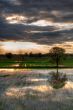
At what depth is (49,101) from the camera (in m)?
20.7

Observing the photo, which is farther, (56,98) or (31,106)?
(56,98)

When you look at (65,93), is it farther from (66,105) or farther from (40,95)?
(66,105)

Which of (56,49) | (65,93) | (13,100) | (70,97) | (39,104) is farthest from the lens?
(56,49)

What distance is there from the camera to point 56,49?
5931 centimetres

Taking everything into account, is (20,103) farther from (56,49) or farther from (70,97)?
(56,49)

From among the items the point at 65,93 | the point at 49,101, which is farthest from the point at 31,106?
the point at 65,93

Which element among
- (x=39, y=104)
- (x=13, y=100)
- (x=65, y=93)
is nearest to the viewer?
(x=39, y=104)

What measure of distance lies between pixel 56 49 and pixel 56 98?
37415 mm

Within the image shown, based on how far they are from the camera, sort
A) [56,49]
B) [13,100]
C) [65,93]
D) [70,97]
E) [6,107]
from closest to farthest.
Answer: [6,107] → [13,100] → [70,97] → [65,93] → [56,49]

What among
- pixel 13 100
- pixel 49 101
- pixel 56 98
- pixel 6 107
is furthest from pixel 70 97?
pixel 6 107

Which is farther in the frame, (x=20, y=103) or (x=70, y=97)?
(x=70, y=97)

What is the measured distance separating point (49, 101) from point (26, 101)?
1364 mm

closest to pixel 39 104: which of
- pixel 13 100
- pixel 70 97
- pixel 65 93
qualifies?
pixel 13 100

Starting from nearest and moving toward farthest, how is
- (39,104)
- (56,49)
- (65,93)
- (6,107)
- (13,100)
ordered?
(6,107) < (39,104) < (13,100) < (65,93) < (56,49)
